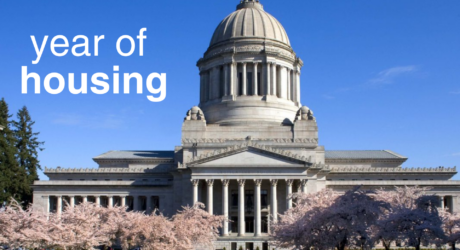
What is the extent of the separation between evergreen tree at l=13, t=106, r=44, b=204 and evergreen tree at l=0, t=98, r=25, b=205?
1020 mm

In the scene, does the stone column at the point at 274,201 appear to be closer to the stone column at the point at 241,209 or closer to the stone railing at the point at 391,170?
the stone column at the point at 241,209

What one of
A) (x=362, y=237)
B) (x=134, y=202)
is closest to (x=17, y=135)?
(x=134, y=202)

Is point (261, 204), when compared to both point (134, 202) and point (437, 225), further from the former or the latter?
point (437, 225)

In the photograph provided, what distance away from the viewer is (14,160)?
9562 centimetres

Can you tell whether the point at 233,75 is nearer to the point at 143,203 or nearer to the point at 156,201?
the point at 156,201

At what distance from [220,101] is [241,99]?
4.39 metres

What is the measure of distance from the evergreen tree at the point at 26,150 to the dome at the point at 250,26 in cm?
3843

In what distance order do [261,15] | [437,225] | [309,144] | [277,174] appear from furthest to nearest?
[261,15] < [309,144] < [277,174] < [437,225]

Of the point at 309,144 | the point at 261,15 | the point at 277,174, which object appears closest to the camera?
the point at 277,174

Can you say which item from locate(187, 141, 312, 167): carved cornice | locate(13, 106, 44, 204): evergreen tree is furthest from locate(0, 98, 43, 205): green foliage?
locate(187, 141, 312, 167): carved cornice

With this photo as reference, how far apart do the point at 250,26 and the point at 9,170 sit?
51441 millimetres

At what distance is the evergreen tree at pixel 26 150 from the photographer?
3917 inches

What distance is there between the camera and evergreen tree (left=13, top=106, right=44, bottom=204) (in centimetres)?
9950

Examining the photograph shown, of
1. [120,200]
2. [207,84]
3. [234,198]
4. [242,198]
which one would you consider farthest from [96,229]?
[207,84]
